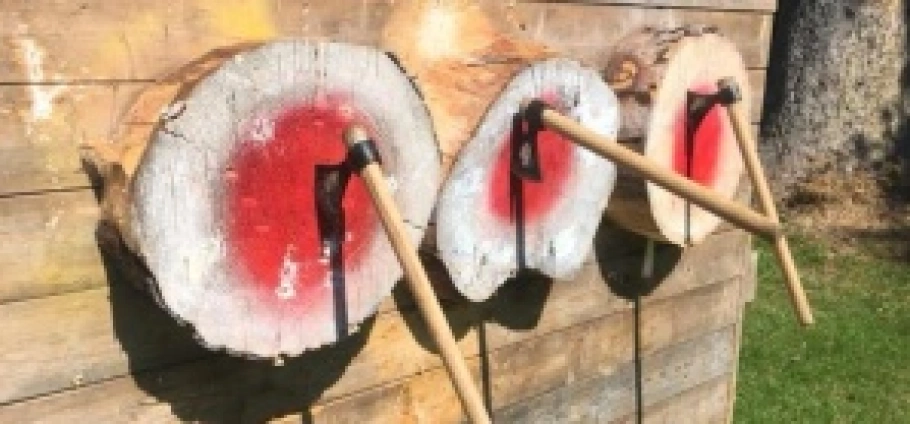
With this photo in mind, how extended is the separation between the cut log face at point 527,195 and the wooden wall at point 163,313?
15 cm

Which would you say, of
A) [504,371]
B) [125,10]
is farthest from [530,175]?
[125,10]

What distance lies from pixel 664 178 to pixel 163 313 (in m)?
0.96

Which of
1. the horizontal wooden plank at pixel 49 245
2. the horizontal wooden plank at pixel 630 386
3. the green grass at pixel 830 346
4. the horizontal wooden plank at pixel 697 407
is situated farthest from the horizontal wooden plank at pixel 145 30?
the green grass at pixel 830 346

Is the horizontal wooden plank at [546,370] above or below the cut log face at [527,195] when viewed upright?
below

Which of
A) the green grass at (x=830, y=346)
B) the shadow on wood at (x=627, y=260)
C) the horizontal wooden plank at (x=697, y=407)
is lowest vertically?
the green grass at (x=830, y=346)

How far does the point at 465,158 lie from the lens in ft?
7.39

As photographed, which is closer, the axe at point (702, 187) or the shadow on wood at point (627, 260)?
the axe at point (702, 187)

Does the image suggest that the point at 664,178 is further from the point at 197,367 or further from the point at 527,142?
the point at 197,367

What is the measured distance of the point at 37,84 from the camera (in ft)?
5.82

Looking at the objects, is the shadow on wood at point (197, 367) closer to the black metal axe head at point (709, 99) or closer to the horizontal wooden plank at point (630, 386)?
the horizontal wooden plank at point (630, 386)

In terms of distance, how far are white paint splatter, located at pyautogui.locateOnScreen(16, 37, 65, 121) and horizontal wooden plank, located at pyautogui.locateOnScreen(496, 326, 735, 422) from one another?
1490 millimetres

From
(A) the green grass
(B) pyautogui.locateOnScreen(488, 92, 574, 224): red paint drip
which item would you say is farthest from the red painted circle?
(A) the green grass

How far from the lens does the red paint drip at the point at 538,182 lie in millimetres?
2332

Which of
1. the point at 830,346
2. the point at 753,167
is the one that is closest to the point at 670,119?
the point at 753,167
